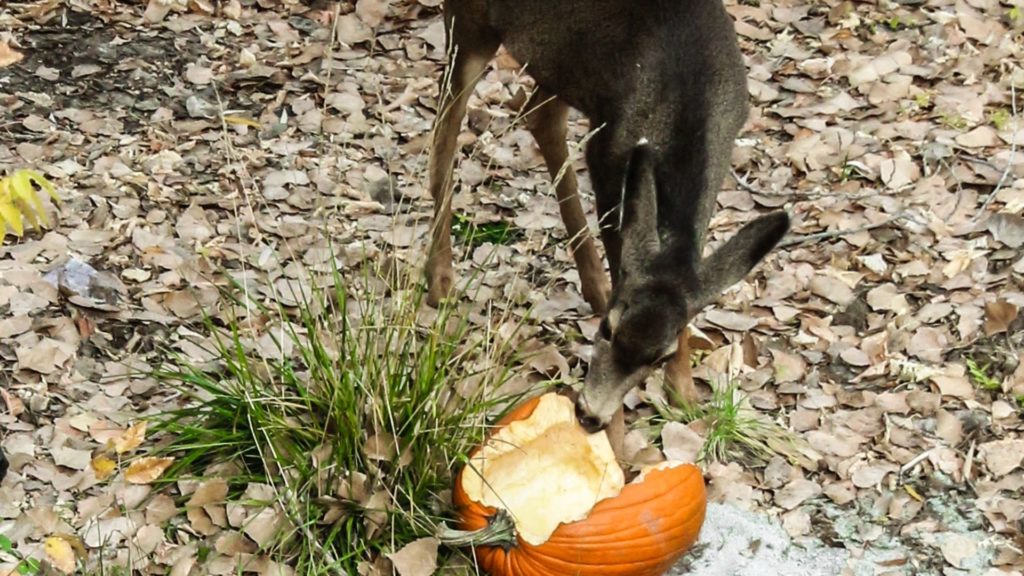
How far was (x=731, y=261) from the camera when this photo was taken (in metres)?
5.34

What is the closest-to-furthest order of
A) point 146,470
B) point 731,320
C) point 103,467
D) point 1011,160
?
point 146,470 < point 103,467 < point 731,320 < point 1011,160

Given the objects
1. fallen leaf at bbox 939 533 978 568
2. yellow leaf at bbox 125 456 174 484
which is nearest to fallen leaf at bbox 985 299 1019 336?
fallen leaf at bbox 939 533 978 568

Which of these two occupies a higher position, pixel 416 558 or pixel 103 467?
pixel 416 558

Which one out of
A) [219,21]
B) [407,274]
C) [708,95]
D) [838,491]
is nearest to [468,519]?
[407,274]

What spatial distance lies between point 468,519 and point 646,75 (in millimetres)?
2065

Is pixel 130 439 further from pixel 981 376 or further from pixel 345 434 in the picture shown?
pixel 981 376

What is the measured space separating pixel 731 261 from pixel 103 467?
2630 millimetres

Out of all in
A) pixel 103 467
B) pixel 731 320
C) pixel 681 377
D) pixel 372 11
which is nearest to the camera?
pixel 103 467

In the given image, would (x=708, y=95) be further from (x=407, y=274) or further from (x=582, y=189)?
(x=582, y=189)

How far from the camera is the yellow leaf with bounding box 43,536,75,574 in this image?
5074mm

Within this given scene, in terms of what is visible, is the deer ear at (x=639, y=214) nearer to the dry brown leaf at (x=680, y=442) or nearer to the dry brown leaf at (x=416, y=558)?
the dry brown leaf at (x=680, y=442)

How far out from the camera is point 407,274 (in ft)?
17.3

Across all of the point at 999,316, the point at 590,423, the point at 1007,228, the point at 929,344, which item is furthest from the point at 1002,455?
the point at 590,423

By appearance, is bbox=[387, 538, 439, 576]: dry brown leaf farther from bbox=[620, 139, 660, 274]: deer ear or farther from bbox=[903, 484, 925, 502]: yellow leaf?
bbox=[903, 484, 925, 502]: yellow leaf
